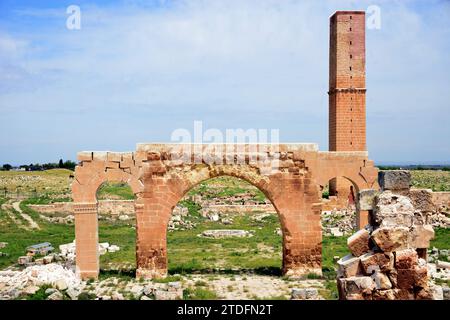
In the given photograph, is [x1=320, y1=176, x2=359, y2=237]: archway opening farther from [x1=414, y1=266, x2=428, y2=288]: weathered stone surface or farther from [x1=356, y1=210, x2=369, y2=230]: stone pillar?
[x1=414, y1=266, x2=428, y2=288]: weathered stone surface

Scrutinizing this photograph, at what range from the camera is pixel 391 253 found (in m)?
5.68

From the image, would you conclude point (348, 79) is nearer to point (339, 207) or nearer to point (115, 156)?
point (339, 207)

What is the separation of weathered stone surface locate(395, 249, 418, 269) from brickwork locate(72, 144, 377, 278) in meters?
7.36

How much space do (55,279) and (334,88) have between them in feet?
58.9

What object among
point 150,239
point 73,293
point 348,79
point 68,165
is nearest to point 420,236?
point 73,293

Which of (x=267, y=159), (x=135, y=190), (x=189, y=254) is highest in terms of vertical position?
(x=267, y=159)

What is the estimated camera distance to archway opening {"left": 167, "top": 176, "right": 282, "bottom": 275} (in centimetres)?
1497

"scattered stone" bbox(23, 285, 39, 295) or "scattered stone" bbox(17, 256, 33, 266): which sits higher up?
"scattered stone" bbox(23, 285, 39, 295)

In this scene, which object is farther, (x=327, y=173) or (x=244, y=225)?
(x=244, y=225)

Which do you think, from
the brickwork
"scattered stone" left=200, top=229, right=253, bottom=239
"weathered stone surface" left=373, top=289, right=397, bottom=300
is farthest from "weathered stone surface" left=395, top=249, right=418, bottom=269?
"scattered stone" left=200, top=229, right=253, bottom=239

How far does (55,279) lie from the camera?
476 inches
